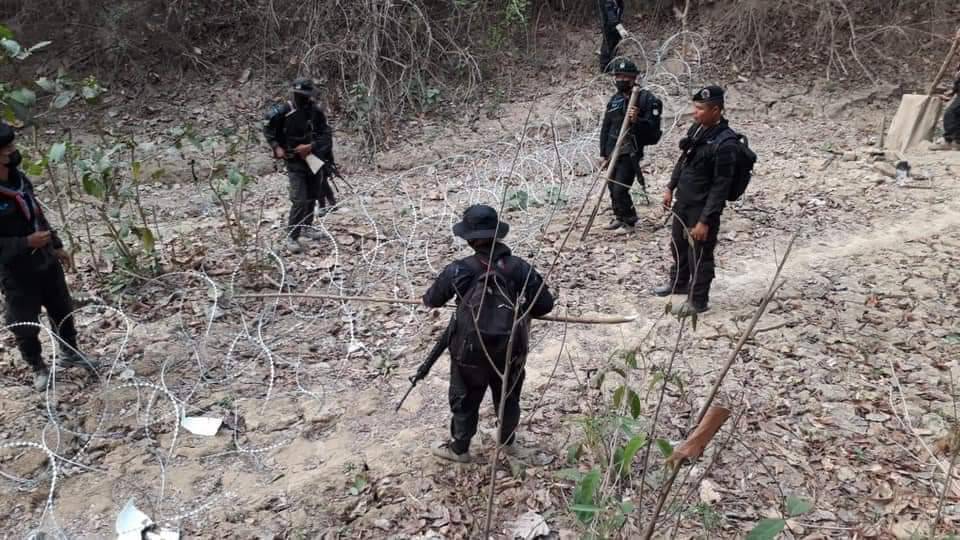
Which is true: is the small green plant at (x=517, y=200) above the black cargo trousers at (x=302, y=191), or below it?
below

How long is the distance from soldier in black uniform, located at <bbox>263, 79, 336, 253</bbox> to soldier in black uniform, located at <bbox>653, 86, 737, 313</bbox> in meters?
3.31

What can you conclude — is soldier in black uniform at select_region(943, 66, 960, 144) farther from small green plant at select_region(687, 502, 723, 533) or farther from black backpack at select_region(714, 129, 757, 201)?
small green plant at select_region(687, 502, 723, 533)

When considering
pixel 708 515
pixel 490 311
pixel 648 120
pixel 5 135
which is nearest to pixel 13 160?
pixel 5 135

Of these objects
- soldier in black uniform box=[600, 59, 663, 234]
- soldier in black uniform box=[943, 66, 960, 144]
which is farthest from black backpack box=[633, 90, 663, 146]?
soldier in black uniform box=[943, 66, 960, 144]

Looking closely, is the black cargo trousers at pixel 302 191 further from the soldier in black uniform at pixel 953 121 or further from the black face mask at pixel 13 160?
the soldier in black uniform at pixel 953 121

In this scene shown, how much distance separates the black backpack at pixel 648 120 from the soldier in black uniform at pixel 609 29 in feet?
15.2

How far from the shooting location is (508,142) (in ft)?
31.0

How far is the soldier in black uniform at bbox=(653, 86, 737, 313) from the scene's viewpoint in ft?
14.7

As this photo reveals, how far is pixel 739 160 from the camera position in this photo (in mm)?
4520

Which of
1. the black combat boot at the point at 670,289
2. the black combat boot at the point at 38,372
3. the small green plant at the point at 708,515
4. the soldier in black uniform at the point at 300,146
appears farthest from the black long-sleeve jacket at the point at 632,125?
the black combat boot at the point at 38,372

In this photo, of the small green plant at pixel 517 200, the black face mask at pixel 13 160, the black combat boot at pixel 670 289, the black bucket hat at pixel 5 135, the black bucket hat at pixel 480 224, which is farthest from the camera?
the small green plant at pixel 517 200

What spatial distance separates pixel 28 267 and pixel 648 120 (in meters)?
5.00

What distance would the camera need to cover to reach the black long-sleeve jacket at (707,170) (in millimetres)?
4492

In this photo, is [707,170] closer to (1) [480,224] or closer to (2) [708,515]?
(1) [480,224]
